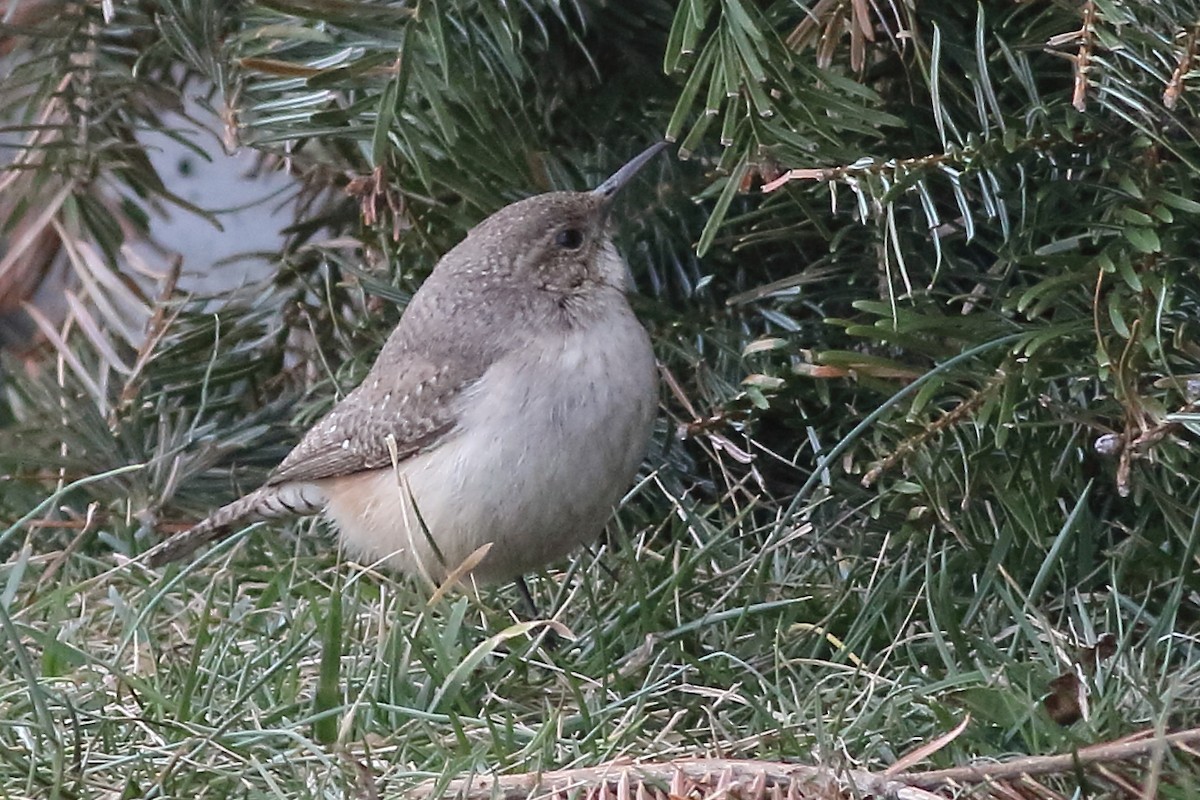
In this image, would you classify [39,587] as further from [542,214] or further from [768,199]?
[768,199]

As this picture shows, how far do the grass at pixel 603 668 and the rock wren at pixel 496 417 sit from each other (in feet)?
0.54

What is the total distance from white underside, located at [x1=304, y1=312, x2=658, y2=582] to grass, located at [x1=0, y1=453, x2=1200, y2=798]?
0.17 m

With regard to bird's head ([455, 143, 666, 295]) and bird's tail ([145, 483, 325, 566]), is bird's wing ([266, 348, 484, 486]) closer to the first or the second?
bird's tail ([145, 483, 325, 566])

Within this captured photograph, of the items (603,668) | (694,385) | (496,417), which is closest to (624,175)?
(694,385)

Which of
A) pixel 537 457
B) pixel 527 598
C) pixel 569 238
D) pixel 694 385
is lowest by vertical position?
pixel 527 598

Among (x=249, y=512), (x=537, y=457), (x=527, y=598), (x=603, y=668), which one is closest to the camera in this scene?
(x=603, y=668)

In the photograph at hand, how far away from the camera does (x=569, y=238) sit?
3.38 metres

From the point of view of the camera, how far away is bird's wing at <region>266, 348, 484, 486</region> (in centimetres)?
320

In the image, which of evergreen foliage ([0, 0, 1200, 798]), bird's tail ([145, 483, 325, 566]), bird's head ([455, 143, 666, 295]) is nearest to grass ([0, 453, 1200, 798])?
evergreen foliage ([0, 0, 1200, 798])

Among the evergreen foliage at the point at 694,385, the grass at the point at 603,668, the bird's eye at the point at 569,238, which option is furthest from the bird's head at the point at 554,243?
the grass at the point at 603,668

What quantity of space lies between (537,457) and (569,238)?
611 millimetres

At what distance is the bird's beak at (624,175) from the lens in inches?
130

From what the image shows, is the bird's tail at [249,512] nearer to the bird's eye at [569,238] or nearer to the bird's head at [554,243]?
the bird's head at [554,243]

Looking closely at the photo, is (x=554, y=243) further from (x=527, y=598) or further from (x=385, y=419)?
(x=527, y=598)
